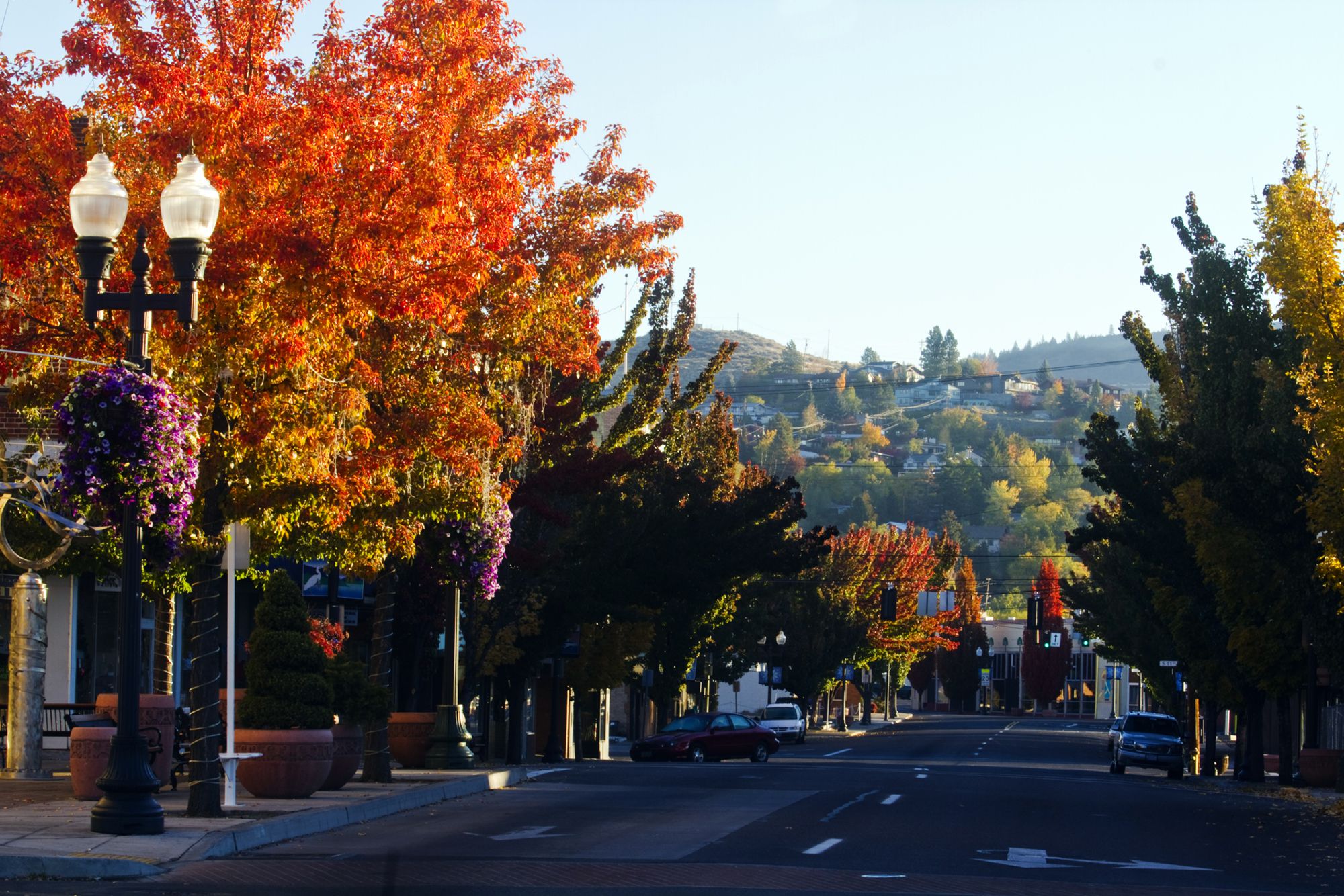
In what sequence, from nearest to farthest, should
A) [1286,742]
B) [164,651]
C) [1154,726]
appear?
[164,651]
[1286,742]
[1154,726]

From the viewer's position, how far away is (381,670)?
2525cm

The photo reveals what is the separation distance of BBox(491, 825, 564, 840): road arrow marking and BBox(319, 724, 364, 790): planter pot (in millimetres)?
4048

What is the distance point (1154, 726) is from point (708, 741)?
1243 centimetres

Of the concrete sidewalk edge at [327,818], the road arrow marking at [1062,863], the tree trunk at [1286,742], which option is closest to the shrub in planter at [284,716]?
the concrete sidewalk edge at [327,818]

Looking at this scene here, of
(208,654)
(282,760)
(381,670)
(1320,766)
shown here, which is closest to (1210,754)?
(1320,766)

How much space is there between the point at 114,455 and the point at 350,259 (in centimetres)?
343

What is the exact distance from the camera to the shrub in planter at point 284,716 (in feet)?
64.3

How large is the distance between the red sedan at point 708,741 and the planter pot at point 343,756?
22402 millimetres

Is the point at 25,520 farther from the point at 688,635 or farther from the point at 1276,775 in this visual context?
the point at 1276,775

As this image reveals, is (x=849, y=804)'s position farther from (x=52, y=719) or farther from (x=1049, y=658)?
(x=1049, y=658)

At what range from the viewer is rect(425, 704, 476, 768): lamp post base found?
92.3 ft

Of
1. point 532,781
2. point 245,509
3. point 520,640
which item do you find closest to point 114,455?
point 245,509

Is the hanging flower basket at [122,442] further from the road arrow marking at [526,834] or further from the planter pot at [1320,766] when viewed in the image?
the planter pot at [1320,766]

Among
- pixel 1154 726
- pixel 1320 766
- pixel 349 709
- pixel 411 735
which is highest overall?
pixel 349 709
